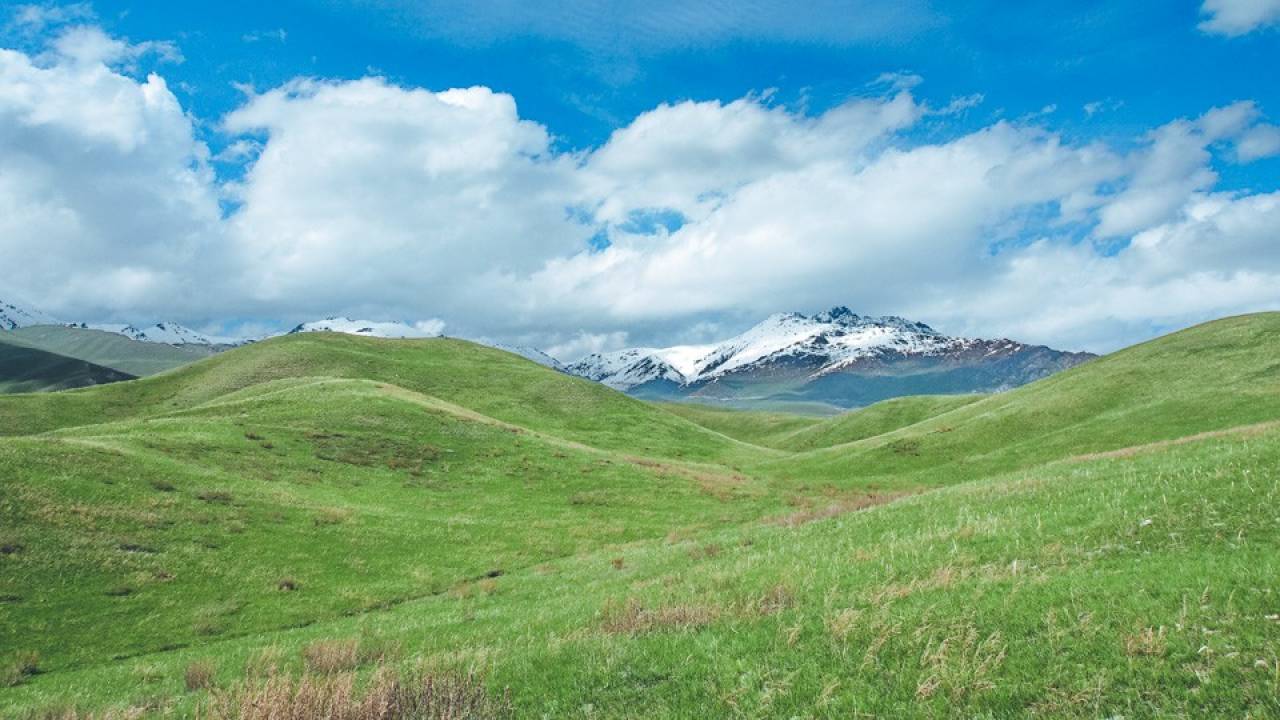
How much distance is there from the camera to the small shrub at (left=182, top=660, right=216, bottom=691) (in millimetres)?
15961

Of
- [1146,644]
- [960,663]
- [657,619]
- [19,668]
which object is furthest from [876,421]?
[19,668]

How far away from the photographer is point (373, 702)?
1006 centimetres

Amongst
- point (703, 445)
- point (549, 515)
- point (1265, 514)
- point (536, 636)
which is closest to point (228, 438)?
point (549, 515)

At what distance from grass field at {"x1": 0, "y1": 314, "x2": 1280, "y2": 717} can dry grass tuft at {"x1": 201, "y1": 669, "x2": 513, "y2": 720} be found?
396 mm

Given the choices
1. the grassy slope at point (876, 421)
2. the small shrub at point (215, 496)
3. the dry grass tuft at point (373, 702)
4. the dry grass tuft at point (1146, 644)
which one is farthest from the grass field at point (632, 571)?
the grassy slope at point (876, 421)

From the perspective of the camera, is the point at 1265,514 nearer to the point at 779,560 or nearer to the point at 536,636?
the point at 779,560

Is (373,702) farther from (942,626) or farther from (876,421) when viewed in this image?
(876,421)

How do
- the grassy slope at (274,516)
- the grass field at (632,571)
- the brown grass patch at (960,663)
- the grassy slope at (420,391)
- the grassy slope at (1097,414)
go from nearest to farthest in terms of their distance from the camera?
the brown grass patch at (960,663) → the grass field at (632,571) → the grassy slope at (274,516) → the grassy slope at (1097,414) → the grassy slope at (420,391)

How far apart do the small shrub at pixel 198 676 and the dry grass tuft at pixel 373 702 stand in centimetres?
606

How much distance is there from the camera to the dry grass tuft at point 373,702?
973 cm

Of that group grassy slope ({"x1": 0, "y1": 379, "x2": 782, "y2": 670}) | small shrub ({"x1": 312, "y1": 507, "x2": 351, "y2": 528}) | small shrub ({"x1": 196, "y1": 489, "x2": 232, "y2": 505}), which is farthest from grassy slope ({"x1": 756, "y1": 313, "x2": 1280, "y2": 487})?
→ small shrub ({"x1": 196, "y1": 489, "x2": 232, "y2": 505})

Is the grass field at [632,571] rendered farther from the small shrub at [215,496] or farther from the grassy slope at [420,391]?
the grassy slope at [420,391]

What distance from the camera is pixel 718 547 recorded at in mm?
25719

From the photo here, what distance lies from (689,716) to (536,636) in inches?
279
